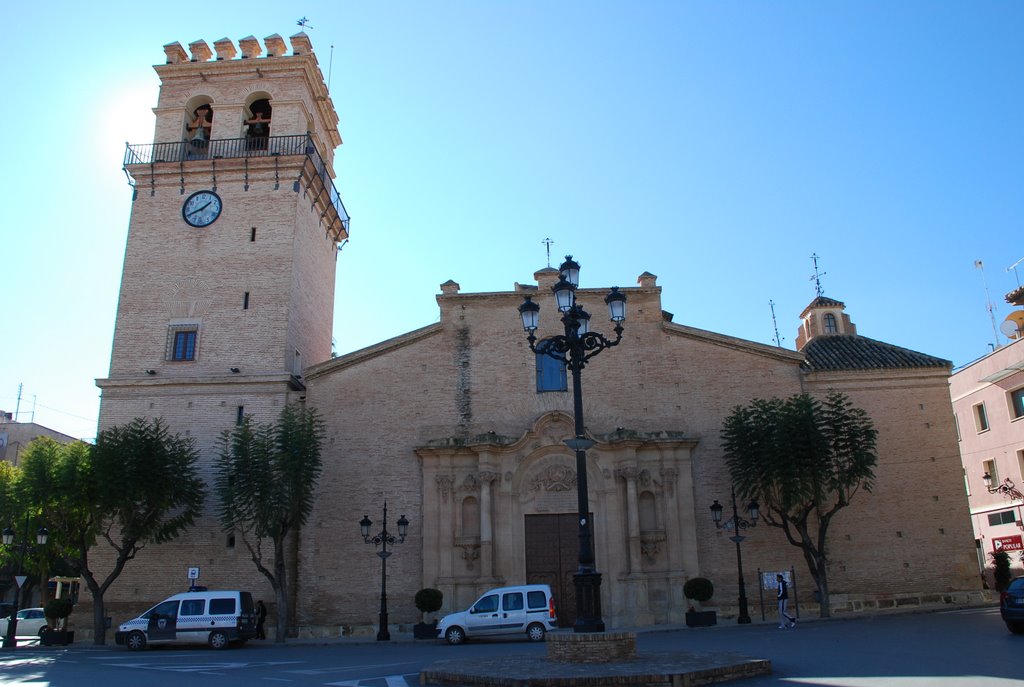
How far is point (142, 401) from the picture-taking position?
27906 millimetres

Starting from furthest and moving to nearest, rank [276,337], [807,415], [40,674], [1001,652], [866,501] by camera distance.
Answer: [276,337], [866,501], [807,415], [40,674], [1001,652]

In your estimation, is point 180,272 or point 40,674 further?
point 180,272

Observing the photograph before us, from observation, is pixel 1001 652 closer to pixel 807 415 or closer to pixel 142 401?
pixel 807 415

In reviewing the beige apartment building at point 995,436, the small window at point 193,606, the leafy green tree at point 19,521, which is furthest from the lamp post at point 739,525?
the leafy green tree at point 19,521

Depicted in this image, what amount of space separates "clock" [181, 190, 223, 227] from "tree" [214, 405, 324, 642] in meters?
8.75

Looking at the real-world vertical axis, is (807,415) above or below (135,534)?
above

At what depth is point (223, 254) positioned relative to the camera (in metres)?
29.8

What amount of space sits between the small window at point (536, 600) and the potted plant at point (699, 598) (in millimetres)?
5381

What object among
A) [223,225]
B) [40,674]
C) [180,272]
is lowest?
[40,674]

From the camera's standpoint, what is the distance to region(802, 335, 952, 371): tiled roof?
2805 cm

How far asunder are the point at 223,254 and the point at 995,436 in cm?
3264

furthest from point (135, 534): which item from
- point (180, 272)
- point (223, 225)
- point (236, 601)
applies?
point (223, 225)

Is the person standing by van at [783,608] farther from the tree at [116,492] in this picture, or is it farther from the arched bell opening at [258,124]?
the arched bell opening at [258,124]

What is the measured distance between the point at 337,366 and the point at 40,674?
14.9 m
